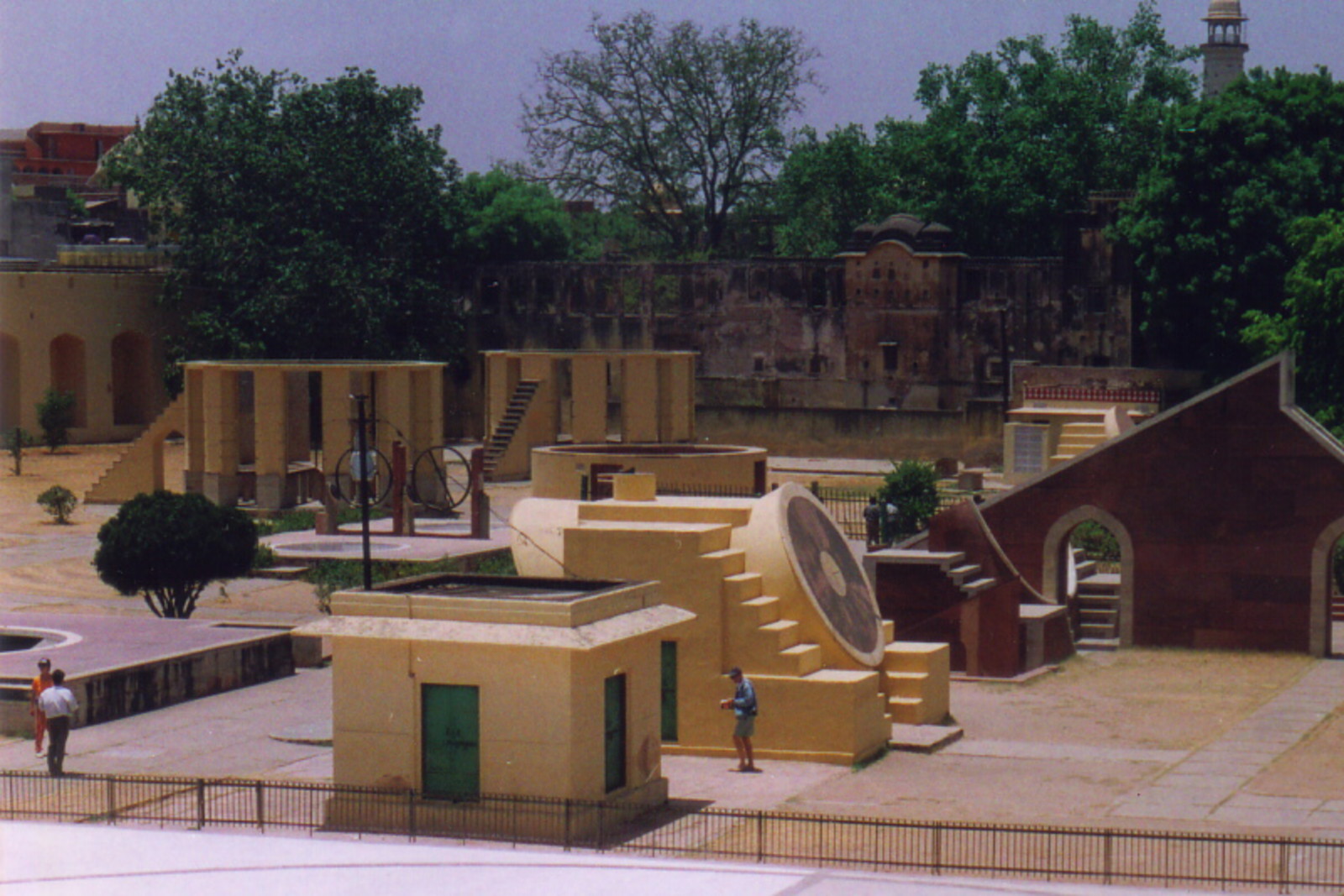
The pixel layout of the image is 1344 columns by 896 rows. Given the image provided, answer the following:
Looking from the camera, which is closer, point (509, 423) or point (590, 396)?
point (590, 396)

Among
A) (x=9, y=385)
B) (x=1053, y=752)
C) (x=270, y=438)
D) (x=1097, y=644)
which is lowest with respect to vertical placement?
(x=1053, y=752)

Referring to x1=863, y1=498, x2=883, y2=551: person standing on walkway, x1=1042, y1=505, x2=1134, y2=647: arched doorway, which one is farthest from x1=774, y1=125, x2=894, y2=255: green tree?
x1=1042, y1=505, x2=1134, y2=647: arched doorway

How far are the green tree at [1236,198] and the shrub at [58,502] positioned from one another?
28.1 meters

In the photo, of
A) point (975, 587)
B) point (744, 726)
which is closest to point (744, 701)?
point (744, 726)

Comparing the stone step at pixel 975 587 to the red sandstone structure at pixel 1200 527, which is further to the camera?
the red sandstone structure at pixel 1200 527

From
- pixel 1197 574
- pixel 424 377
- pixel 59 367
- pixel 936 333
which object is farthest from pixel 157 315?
pixel 1197 574

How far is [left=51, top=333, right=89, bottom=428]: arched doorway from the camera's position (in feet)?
197

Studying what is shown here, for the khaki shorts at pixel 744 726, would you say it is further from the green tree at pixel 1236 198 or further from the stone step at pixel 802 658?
the green tree at pixel 1236 198

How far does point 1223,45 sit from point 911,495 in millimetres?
37871

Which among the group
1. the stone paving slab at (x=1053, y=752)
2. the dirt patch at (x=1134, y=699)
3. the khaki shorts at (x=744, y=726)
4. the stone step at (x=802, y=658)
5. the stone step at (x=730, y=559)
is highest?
the stone step at (x=730, y=559)

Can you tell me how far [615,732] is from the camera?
19.2 metres

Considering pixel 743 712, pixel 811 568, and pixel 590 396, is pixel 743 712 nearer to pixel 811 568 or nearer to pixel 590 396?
pixel 811 568

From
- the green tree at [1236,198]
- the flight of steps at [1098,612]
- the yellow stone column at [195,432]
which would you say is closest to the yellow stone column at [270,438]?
the yellow stone column at [195,432]

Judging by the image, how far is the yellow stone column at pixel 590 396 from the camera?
53438 mm
